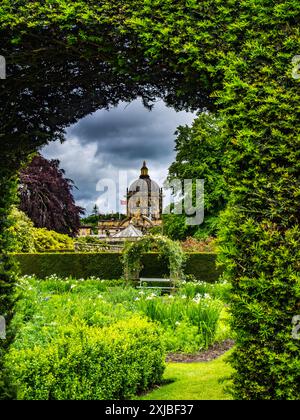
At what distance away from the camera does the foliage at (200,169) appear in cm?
2719

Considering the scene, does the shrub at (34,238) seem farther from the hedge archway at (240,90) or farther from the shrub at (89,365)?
the hedge archway at (240,90)

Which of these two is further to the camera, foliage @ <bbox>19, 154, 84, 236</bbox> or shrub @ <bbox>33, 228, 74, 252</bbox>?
foliage @ <bbox>19, 154, 84, 236</bbox>

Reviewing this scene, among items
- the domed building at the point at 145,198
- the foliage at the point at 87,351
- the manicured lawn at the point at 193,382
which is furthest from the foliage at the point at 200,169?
the domed building at the point at 145,198

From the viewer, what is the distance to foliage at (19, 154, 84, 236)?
30.8m

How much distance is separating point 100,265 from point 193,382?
12.4m

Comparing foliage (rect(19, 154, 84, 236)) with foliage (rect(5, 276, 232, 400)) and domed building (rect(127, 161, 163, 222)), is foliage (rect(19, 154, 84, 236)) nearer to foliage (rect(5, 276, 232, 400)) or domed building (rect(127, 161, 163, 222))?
foliage (rect(5, 276, 232, 400))

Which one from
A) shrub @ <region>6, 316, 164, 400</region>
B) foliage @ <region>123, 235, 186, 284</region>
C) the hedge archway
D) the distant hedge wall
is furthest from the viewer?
the distant hedge wall

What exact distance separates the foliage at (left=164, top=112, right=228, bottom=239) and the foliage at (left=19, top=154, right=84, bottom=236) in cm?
678

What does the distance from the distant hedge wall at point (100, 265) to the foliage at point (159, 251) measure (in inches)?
71.3

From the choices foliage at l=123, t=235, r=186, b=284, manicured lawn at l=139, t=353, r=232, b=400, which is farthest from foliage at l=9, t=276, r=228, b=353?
foliage at l=123, t=235, r=186, b=284

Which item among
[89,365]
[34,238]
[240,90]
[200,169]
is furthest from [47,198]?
[240,90]
